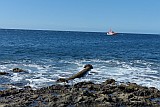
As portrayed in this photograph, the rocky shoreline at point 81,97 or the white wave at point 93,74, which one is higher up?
the rocky shoreline at point 81,97

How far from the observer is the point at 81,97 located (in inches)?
961

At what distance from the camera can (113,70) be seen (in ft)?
141

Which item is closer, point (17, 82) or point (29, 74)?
point (17, 82)

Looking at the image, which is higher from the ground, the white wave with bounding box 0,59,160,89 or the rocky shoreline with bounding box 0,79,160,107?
the rocky shoreline with bounding box 0,79,160,107

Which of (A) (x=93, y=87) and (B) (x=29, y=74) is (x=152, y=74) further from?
(B) (x=29, y=74)

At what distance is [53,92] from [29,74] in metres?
11.1

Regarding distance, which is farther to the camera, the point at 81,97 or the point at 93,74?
the point at 93,74


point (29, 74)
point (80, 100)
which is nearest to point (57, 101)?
point (80, 100)

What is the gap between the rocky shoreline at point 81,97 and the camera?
76.5 ft

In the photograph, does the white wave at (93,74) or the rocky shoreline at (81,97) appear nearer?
the rocky shoreline at (81,97)

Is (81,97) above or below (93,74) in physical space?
above

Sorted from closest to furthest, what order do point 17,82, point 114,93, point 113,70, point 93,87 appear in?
point 114,93, point 93,87, point 17,82, point 113,70

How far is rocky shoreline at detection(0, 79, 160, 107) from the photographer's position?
23312 mm

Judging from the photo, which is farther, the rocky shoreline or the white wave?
the white wave
